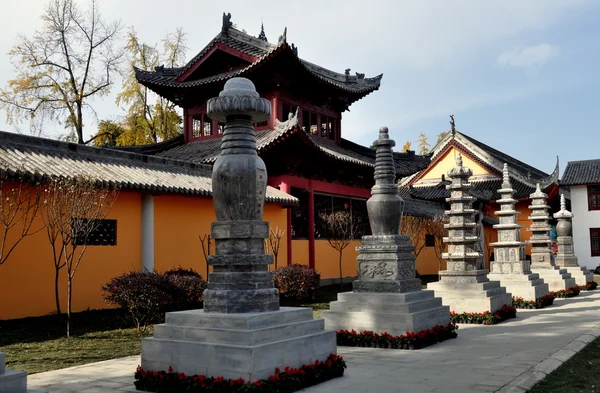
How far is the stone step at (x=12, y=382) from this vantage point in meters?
4.61

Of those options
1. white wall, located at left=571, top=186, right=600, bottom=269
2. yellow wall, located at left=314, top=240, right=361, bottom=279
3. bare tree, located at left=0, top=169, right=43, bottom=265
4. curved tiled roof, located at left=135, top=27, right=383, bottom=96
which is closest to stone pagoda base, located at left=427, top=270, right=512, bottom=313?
yellow wall, located at left=314, top=240, right=361, bottom=279

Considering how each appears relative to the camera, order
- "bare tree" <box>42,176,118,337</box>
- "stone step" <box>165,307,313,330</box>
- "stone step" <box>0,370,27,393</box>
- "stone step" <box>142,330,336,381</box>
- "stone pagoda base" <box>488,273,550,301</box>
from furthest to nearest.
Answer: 1. "stone pagoda base" <box>488,273,550,301</box>
2. "bare tree" <box>42,176,118,337</box>
3. "stone step" <box>165,307,313,330</box>
4. "stone step" <box>142,330,336,381</box>
5. "stone step" <box>0,370,27,393</box>

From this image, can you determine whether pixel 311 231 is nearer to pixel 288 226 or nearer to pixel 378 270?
pixel 288 226

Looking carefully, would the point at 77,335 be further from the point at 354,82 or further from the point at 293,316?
the point at 354,82

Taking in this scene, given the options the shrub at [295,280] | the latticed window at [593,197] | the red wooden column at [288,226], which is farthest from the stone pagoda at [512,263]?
the latticed window at [593,197]

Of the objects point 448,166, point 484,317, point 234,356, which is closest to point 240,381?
point 234,356

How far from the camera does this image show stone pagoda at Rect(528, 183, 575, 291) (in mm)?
18172

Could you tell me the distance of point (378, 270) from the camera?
9.35 metres

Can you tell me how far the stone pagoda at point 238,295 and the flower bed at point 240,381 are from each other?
101mm

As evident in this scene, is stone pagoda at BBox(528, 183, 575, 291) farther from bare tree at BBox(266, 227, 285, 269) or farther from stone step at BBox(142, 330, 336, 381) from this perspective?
stone step at BBox(142, 330, 336, 381)

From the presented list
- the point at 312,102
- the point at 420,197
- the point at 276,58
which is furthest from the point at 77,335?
the point at 420,197

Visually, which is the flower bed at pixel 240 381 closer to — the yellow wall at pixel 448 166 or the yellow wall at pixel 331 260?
the yellow wall at pixel 331 260

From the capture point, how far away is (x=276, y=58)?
19438mm

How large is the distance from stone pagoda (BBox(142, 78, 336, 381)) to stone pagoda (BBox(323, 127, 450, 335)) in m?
2.30
